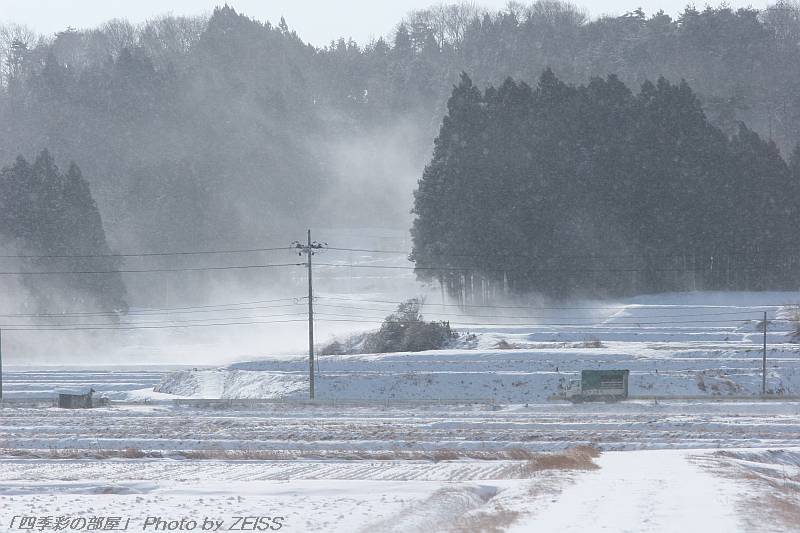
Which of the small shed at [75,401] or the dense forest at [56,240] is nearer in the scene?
the small shed at [75,401]

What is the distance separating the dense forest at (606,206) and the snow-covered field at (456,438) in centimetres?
418

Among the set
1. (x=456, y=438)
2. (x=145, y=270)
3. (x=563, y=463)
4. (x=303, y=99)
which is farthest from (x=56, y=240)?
(x=303, y=99)

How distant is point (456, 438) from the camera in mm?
30703

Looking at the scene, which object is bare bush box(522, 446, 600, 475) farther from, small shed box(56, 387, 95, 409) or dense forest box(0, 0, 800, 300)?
dense forest box(0, 0, 800, 300)

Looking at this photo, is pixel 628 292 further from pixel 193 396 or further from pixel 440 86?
pixel 440 86

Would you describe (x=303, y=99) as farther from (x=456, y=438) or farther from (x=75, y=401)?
(x=456, y=438)

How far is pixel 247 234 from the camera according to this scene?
112062 millimetres

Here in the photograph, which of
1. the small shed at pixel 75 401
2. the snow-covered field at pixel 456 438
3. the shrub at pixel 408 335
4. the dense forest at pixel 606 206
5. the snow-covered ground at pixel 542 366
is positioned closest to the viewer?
Result: the snow-covered field at pixel 456 438

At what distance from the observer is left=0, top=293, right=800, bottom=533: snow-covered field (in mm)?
16875

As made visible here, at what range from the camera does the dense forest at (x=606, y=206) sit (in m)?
69.3

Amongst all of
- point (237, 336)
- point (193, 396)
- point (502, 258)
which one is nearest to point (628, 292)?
point (502, 258)

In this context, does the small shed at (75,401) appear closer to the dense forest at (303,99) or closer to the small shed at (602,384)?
the small shed at (602,384)

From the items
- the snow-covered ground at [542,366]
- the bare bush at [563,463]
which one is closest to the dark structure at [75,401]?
the snow-covered ground at [542,366]

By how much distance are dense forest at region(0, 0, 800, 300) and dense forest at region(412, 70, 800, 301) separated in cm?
2403
